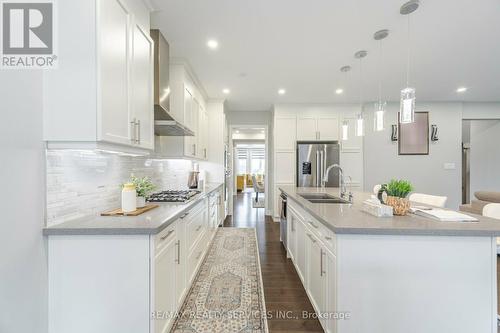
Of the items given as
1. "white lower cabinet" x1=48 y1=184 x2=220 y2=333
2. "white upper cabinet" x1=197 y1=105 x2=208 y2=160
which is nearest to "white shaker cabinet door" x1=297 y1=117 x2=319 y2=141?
"white upper cabinet" x1=197 y1=105 x2=208 y2=160

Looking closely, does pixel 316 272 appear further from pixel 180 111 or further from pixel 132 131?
pixel 180 111

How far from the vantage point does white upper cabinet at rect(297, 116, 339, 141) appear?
17.1ft

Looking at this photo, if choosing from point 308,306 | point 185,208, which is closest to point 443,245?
point 308,306

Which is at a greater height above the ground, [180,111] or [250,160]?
[180,111]

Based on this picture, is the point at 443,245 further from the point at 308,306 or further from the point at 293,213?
the point at 293,213

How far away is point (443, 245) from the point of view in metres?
1.33

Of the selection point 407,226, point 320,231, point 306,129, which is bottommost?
point 320,231

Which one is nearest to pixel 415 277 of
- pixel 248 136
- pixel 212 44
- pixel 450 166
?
pixel 212 44

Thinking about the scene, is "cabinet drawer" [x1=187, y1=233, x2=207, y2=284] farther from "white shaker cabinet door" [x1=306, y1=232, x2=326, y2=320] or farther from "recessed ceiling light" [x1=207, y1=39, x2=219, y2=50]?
"recessed ceiling light" [x1=207, y1=39, x2=219, y2=50]

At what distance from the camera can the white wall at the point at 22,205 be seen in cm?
110

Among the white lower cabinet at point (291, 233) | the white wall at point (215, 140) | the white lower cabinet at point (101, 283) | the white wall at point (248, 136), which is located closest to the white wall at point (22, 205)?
the white lower cabinet at point (101, 283)

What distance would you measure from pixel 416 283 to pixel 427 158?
5203 millimetres

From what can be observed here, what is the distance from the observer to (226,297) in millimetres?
2143

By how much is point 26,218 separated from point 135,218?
54cm
